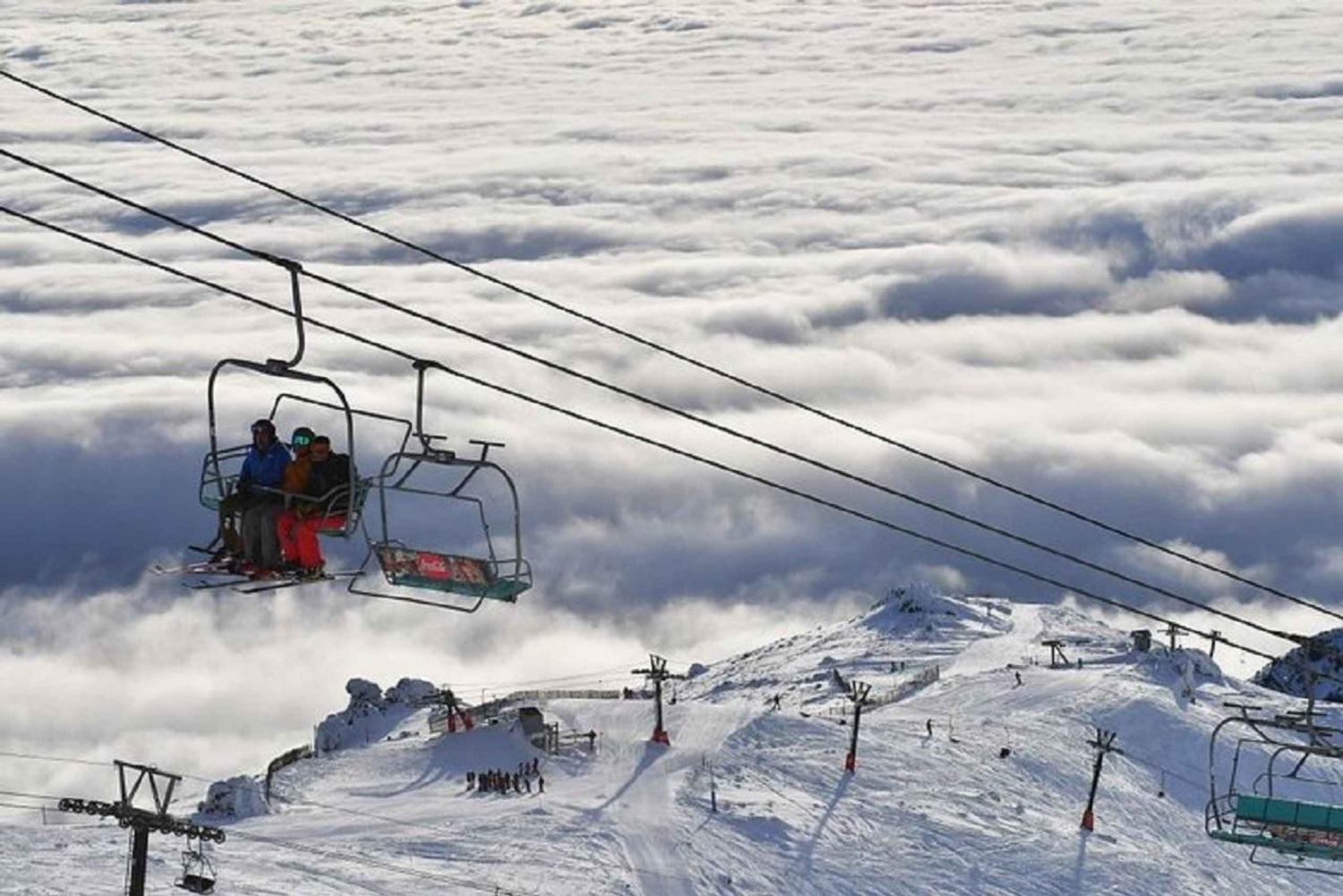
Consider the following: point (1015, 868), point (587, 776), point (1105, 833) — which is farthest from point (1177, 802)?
point (587, 776)

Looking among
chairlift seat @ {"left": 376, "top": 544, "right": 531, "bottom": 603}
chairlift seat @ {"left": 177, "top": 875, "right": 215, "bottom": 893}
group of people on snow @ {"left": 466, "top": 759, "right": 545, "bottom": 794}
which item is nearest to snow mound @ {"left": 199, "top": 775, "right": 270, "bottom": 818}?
group of people on snow @ {"left": 466, "top": 759, "right": 545, "bottom": 794}

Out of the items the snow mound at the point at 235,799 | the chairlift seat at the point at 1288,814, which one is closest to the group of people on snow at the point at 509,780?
the snow mound at the point at 235,799

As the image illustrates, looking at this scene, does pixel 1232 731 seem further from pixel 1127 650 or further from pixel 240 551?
pixel 240 551

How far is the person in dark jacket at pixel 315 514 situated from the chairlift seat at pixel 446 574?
130cm

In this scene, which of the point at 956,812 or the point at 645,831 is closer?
the point at 645,831

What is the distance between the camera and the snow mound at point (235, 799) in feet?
312

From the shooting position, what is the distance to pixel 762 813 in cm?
9144

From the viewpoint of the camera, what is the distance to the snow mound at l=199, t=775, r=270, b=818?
95125mm

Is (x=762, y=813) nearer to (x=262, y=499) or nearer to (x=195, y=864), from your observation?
(x=195, y=864)

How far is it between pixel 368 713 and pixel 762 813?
3476 centimetres

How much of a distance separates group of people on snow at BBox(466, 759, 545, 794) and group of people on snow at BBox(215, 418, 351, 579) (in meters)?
59.4

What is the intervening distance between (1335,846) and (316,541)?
1608 cm

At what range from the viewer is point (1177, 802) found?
109m

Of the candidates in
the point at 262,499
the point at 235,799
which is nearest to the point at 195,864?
the point at 235,799
